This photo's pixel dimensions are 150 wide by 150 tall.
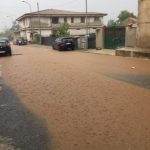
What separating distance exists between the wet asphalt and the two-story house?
6577 cm

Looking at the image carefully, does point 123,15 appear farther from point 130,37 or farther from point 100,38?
point 130,37

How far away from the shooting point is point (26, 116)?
27.3ft

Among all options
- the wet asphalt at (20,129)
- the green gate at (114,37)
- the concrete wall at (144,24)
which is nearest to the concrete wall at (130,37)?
the green gate at (114,37)

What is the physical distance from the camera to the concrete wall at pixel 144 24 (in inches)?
981

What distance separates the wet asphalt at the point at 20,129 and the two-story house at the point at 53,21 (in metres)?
65.8

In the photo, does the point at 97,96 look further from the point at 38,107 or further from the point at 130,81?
the point at 130,81

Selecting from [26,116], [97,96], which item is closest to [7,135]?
[26,116]

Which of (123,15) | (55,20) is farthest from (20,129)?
(123,15)

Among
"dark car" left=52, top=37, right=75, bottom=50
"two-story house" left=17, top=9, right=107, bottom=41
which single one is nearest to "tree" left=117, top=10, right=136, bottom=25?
"two-story house" left=17, top=9, right=107, bottom=41

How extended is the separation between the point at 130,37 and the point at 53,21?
50.2m

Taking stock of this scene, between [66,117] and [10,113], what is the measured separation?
4.90 ft

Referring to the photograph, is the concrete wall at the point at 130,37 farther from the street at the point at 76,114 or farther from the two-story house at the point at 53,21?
the two-story house at the point at 53,21

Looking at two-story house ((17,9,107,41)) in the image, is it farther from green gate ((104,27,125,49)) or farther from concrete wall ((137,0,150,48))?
concrete wall ((137,0,150,48))

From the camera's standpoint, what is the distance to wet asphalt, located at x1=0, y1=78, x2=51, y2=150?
6188 mm
